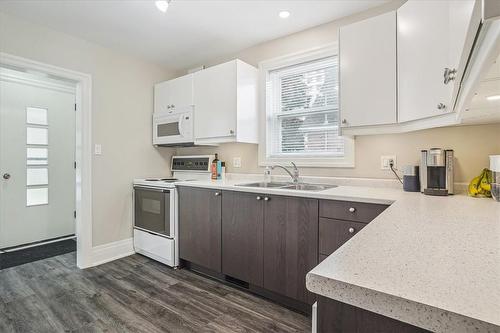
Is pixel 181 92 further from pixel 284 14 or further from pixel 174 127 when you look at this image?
pixel 284 14

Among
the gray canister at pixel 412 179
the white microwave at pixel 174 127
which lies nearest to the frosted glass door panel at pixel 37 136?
the white microwave at pixel 174 127

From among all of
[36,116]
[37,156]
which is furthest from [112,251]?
[36,116]

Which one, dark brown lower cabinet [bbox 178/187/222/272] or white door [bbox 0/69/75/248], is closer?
dark brown lower cabinet [bbox 178/187/222/272]

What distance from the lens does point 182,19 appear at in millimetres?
2387

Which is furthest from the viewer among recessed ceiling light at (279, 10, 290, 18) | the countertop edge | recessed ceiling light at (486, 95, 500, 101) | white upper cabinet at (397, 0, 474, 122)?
recessed ceiling light at (279, 10, 290, 18)

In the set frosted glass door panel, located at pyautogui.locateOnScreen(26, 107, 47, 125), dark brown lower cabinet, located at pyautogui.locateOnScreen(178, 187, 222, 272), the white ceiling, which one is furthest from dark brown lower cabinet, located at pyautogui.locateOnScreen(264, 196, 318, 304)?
frosted glass door panel, located at pyautogui.locateOnScreen(26, 107, 47, 125)

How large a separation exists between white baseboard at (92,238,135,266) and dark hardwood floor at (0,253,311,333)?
175mm

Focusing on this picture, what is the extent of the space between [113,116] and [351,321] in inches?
127

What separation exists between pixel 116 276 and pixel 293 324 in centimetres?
178

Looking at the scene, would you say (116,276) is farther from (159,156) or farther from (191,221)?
(159,156)

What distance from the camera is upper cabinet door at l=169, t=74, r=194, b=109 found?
3.03 meters

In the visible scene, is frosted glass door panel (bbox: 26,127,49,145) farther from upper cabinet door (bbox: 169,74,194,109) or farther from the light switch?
upper cabinet door (bbox: 169,74,194,109)

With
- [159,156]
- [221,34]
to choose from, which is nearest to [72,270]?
[159,156]

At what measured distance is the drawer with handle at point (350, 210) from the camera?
159cm
